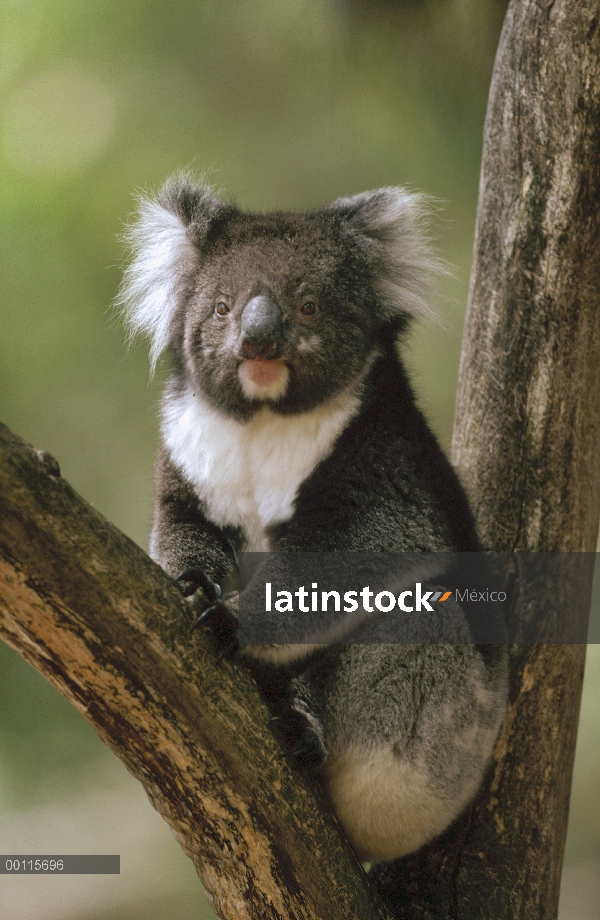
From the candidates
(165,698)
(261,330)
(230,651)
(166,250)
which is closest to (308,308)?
(261,330)

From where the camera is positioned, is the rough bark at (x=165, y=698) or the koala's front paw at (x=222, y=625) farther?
the koala's front paw at (x=222, y=625)

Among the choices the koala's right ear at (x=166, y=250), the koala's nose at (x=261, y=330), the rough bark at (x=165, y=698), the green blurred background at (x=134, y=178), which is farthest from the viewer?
the green blurred background at (x=134, y=178)

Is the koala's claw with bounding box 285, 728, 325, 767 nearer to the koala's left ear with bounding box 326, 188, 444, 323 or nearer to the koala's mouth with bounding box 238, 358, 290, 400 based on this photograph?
the koala's mouth with bounding box 238, 358, 290, 400

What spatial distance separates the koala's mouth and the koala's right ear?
19.0 inches

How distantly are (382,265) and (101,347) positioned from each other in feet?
10.8

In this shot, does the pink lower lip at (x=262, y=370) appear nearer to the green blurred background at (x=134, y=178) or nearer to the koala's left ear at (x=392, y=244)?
the koala's left ear at (x=392, y=244)

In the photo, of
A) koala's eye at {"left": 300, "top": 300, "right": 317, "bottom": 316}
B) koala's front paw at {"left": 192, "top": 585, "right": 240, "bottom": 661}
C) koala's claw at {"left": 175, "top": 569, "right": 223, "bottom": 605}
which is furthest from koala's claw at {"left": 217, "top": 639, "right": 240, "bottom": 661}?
koala's eye at {"left": 300, "top": 300, "right": 317, "bottom": 316}

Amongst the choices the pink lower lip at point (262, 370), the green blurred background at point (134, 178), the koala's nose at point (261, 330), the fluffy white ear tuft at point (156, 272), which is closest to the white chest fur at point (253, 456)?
the pink lower lip at point (262, 370)

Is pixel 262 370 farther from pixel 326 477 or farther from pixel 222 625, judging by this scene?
pixel 222 625

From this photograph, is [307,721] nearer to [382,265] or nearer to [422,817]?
[422,817]

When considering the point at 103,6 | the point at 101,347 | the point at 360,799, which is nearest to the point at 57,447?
the point at 101,347

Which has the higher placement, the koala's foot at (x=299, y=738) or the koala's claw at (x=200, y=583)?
the koala's claw at (x=200, y=583)

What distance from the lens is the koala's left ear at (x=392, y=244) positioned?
2.93 metres

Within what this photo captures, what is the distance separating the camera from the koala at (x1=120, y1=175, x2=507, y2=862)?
99.6 inches
